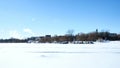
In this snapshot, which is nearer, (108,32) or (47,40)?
(108,32)

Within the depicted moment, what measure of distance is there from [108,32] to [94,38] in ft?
20.2

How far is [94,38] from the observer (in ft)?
227
